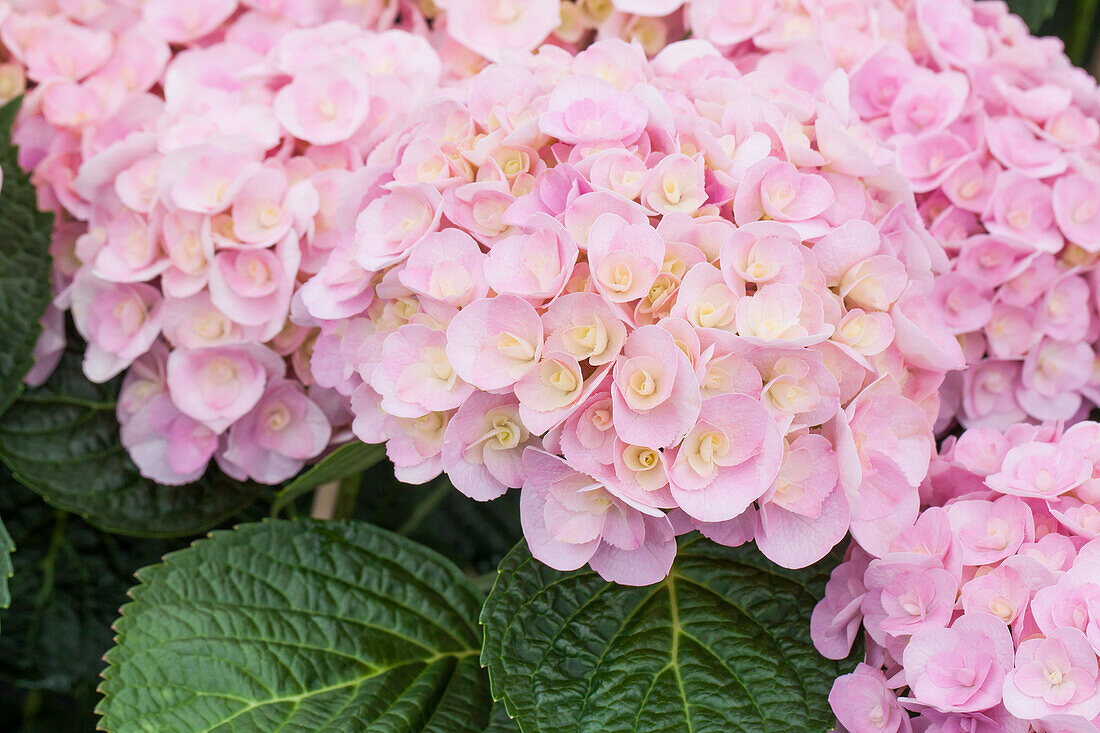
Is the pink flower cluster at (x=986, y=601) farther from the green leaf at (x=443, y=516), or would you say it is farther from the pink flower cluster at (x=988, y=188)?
the green leaf at (x=443, y=516)

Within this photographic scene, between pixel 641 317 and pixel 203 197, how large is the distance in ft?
1.16

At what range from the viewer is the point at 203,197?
2.40 feet

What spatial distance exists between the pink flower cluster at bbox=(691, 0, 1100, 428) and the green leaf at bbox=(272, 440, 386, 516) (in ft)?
1.35

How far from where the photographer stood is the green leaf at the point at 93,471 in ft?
2.73

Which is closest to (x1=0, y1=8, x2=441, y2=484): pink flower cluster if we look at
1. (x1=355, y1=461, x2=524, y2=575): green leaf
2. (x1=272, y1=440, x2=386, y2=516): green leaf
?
(x1=272, y1=440, x2=386, y2=516): green leaf

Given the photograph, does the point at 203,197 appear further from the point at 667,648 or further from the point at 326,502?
the point at 667,648

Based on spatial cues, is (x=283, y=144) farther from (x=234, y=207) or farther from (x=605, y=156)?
(x=605, y=156)

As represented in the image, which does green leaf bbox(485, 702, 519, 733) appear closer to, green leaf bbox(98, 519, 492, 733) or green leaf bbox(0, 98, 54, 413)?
green leaf bbox(98, 519, 492, 733)

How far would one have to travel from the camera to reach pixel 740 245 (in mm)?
565

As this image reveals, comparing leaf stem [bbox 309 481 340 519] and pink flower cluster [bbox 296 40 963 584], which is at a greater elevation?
pink flower cluster [bbox 296 40 963 584]

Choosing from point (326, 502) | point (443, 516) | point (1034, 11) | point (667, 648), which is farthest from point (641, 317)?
point (1034, 11)

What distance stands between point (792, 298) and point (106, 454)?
0.59 meters

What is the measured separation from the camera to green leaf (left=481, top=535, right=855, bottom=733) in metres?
0.61

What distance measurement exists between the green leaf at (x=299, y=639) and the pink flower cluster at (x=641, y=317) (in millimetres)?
156
